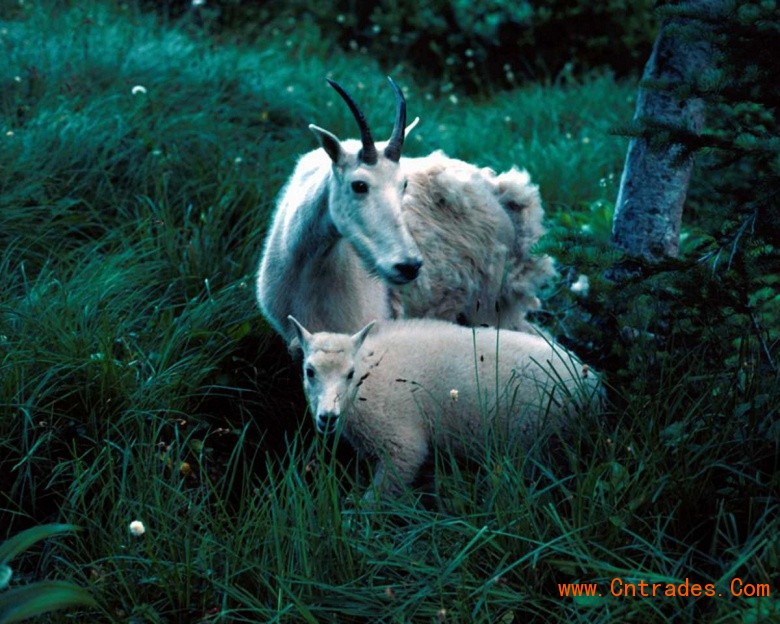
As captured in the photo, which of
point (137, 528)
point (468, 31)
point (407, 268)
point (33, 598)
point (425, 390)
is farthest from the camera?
point (468, 31)

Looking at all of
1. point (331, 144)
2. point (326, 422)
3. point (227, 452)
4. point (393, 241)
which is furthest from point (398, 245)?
point (227, 452)

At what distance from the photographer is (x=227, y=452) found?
460cm

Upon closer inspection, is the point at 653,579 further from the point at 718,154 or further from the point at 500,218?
the point at 500,218

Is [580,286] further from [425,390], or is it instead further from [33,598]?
[33,598]

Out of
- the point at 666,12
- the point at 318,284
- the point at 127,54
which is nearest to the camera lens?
the point at 666,12

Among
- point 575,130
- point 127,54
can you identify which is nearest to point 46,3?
point 127,54

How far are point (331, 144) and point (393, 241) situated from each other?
1.67 ft

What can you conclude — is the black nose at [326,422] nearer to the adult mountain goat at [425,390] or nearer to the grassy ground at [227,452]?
the adult mountain goat at [425,390]

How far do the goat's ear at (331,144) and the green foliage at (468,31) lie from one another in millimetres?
6133

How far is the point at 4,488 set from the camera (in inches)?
159

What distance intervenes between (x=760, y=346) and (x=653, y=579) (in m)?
1.31

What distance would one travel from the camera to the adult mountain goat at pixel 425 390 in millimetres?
4023

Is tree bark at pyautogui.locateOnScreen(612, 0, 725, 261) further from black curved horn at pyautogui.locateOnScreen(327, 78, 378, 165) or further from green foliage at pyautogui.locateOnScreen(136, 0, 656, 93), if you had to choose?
green foliage at pyautogui.locateOnScreen(136, 0, 656, 93)

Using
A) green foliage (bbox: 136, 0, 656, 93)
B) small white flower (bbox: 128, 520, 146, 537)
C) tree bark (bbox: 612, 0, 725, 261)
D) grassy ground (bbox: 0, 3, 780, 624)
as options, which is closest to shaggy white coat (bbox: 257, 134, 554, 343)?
grassy ground (bbox: 0, 3, 780, 624)
